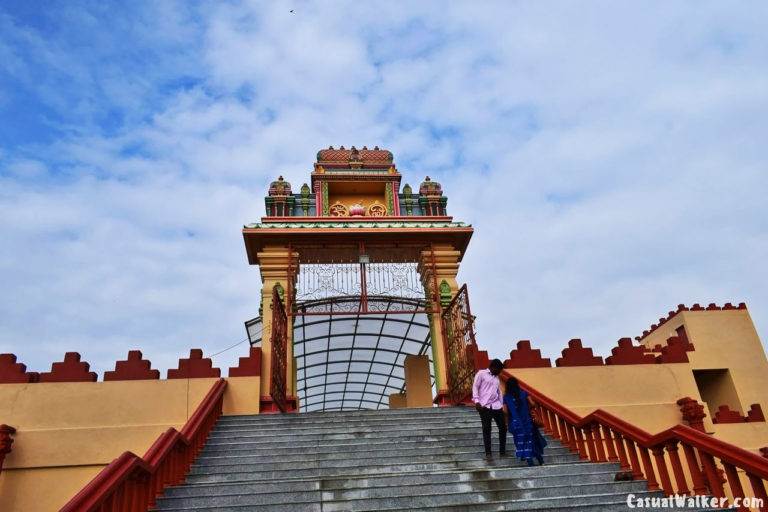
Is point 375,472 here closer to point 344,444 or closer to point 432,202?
point 344,444

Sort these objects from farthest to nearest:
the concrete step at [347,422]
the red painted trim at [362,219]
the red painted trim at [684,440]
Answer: the red painted trim at [362,219] → the concrete step at [347,422] → the red painted trim at [684,440]

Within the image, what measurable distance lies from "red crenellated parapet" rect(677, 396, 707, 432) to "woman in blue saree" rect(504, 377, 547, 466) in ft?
15.0

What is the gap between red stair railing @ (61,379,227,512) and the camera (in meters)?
4.23

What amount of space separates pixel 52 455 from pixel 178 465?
3.77m

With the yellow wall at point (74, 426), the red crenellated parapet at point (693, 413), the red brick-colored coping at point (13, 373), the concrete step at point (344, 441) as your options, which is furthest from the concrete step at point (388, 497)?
the red brick-colored coping at point (13, 373)

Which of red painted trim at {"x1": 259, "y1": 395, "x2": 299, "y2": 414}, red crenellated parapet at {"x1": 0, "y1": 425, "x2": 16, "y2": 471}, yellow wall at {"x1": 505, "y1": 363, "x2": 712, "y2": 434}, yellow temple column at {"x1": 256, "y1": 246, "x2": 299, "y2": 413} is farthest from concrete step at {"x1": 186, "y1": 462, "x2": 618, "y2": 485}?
yellow temple column at {"x1": 256, "y1": 246, "x2": 299, "y2": 413}

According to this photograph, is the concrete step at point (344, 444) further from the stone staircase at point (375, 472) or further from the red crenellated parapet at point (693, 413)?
the red crenellated parapet at point (693, 413)

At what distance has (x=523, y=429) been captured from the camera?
689 cm

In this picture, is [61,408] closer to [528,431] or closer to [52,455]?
[52,455]

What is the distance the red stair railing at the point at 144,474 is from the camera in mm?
4230

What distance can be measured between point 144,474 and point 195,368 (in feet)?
15.5

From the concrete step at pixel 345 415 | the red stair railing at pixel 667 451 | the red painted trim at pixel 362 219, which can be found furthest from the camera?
the red painted trim at pixel 362 219

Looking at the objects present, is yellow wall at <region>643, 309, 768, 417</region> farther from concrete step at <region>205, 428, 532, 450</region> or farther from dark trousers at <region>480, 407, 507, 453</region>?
dark trousers at <region>480, 407, 507, 453</region>

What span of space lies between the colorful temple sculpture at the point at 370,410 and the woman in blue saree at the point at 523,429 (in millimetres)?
265
